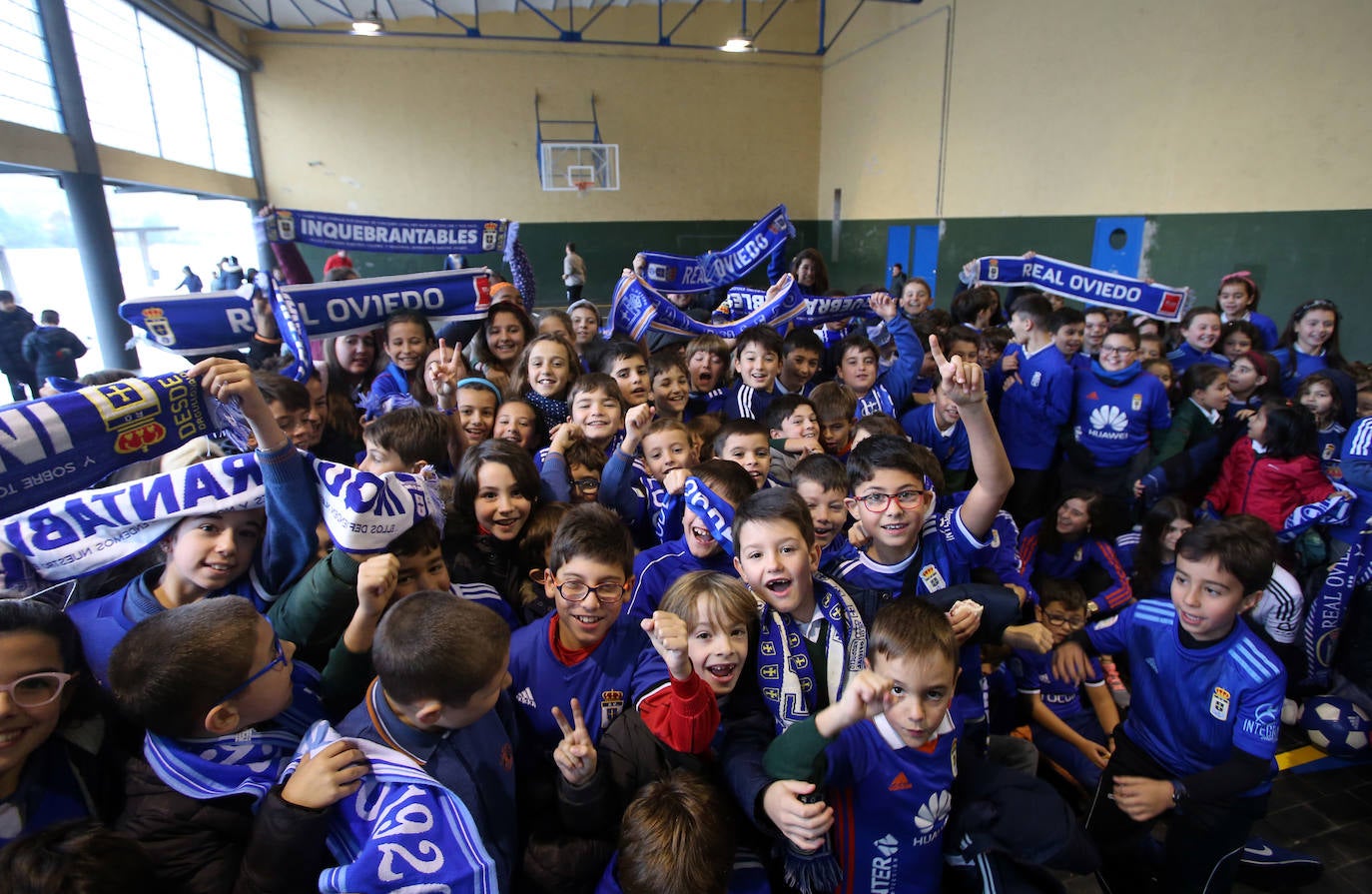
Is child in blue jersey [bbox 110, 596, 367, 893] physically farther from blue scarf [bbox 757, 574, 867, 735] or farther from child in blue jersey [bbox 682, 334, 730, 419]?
child in blue jersey [bbox 682, 334, 730, 419]

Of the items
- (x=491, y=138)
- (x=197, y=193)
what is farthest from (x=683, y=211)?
(x=197, y=193)

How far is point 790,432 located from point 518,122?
47.8 ft

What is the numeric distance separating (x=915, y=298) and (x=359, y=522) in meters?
6.53

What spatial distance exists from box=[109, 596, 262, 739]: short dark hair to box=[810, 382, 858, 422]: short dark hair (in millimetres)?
2836

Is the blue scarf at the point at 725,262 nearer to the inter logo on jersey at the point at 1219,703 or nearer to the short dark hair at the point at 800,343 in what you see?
the short dark hair at the point at 800,343

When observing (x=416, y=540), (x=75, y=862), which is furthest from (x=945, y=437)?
(x=75, y=862)

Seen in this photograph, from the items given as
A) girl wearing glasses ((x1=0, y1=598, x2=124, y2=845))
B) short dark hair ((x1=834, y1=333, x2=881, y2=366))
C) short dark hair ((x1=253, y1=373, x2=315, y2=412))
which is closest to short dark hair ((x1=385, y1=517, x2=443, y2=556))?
girl wearing glasses ((x1=0, y1=598, x2=124, y2=845))

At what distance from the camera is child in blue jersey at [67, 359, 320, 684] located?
1792 mm

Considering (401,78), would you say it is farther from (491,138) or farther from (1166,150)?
(1166,150)

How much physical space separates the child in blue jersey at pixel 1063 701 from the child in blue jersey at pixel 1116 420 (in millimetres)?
1496

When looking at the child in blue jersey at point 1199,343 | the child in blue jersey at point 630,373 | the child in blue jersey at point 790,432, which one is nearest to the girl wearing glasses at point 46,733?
the child in blue jersey at point 790,432

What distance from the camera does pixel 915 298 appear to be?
719 cm

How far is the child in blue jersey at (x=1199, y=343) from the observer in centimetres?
509

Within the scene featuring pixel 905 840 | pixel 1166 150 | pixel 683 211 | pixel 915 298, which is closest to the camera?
pixel 905 840
